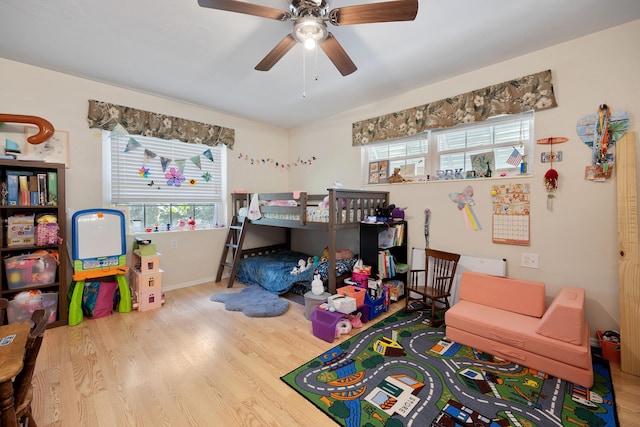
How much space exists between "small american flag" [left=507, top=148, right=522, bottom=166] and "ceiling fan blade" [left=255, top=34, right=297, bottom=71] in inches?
89.8

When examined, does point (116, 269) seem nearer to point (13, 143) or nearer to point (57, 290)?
point (57, 290)

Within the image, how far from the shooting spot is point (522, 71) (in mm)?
2518

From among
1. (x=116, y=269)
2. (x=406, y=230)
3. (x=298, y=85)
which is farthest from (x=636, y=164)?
(x=116, y=269)

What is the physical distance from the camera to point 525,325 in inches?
81.4

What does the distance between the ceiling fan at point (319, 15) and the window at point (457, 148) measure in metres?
1.63

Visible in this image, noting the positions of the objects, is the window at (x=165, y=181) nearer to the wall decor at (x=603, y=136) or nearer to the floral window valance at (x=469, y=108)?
the floral window valance at (x=469, y=108)

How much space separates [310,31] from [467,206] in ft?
7.40

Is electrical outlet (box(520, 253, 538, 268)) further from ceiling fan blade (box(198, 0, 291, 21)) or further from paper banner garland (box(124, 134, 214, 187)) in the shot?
paper banner garland (box(124, 134, 214, 187))

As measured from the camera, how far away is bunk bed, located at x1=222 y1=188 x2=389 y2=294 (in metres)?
2.86

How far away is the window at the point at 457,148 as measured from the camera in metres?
2.65

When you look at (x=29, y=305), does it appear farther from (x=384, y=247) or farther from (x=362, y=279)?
(x=384, y=247)

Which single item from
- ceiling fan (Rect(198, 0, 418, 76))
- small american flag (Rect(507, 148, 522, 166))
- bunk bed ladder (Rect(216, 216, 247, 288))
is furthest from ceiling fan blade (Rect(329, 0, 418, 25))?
bunk bed ladder (Rect(216, 216, 247, 288))

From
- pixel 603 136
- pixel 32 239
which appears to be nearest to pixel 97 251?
pixel 32 239

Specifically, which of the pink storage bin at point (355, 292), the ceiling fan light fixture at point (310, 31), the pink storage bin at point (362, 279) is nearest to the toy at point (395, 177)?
the pink storage bin at point (362, 279)
